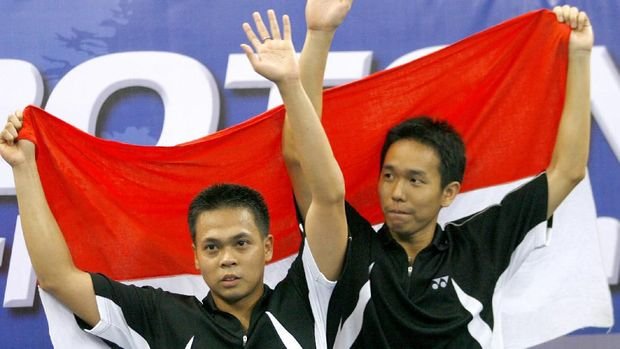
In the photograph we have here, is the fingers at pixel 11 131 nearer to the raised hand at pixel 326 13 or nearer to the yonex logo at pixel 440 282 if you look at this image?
the raised hand at pixel 326 13

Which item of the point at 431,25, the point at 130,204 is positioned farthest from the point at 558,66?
the point at 130,204

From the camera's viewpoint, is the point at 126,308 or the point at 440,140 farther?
the point at 440,140

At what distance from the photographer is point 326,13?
7.97ft

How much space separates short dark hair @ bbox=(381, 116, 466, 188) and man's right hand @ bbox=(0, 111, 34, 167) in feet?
2.77

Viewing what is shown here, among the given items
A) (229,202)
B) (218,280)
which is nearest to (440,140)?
(229,202)

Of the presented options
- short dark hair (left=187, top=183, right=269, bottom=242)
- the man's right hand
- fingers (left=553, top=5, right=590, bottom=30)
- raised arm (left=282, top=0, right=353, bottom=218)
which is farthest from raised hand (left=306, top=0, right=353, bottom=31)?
the man's right hand

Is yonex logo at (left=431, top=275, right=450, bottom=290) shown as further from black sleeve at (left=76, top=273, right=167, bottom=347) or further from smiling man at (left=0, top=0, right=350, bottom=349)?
black sleeve at (left=76, top=273, right=167, bottom=347)

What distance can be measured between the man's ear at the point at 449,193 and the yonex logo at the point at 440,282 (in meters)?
0.19

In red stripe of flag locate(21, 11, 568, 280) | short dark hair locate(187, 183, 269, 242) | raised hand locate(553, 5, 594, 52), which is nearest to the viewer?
short dark hair locate(187, 183, 269, 242)

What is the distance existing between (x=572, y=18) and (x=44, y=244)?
1392mm

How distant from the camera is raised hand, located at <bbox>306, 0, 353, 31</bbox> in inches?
95.7

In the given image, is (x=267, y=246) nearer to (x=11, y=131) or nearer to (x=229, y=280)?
(x=229, y=280)

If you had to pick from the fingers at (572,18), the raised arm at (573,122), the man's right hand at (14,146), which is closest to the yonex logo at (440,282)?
the raised arm at (573,122)


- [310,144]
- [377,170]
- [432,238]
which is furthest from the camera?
[377,170]
